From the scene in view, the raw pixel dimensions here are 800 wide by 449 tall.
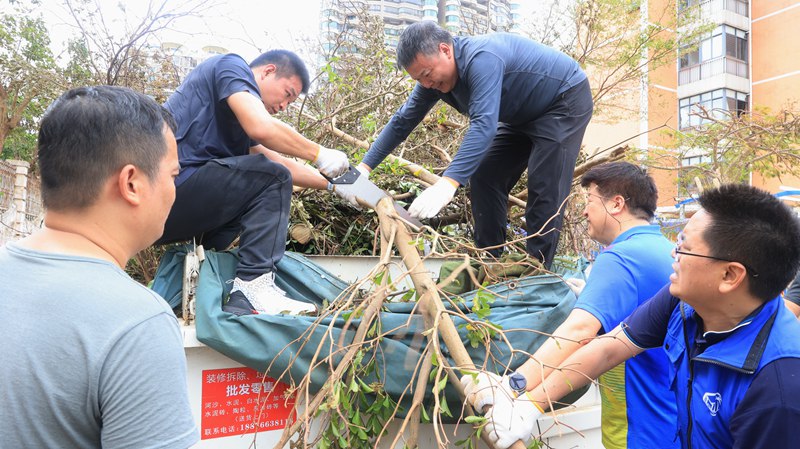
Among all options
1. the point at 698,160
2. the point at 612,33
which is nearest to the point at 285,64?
the point at 612,33

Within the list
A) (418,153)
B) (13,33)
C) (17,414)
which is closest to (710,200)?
(17,414)

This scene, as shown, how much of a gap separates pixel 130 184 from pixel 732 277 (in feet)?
4.73

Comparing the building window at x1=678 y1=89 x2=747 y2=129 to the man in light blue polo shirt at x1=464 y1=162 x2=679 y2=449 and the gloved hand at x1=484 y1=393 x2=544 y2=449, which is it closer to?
the man in light blue polo shirt at x1=464 y1=162 x2=679 y2=449

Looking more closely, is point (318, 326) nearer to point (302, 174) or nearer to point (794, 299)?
point (302, 174)

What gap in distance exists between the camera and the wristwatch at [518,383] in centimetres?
199

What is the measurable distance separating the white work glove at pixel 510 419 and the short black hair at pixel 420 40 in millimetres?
1718

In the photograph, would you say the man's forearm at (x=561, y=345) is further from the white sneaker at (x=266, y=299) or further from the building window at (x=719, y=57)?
the building window at (x=719, y=57)

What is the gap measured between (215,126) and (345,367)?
126 cm

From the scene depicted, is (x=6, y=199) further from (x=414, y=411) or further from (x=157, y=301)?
(x=157, y=301)

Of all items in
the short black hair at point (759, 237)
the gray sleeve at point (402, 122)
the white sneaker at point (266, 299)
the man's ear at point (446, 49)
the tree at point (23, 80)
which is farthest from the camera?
the tree at point (23, 80)

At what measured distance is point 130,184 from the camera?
3.07ft

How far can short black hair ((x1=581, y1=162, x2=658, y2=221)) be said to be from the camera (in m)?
2.49

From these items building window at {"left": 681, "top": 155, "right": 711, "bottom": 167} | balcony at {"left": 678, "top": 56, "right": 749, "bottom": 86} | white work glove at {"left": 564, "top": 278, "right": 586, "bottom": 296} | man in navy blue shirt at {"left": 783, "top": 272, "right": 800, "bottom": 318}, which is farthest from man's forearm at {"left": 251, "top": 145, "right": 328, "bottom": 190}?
balcony at {"left": 678, "top": 56, "right": 749, "bottom": 86}

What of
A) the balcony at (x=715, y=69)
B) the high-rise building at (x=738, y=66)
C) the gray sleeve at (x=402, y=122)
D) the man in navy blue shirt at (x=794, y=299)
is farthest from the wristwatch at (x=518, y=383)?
the balcony at (x=715, y=69)
